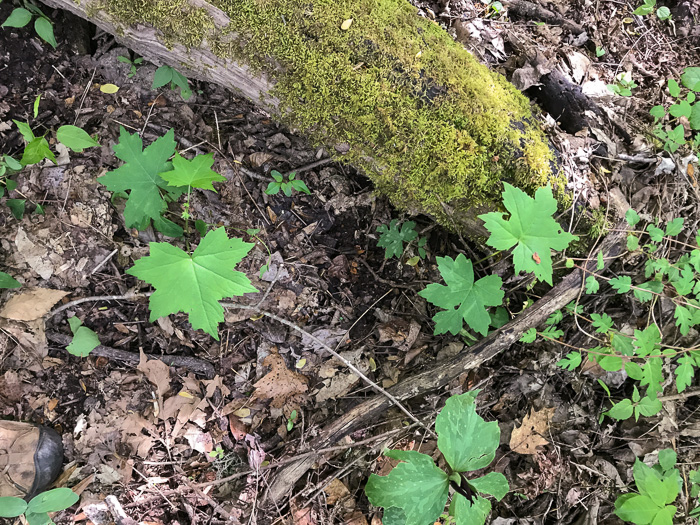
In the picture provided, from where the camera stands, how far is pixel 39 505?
83.6 inches

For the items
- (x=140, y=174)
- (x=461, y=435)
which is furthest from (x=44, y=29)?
(x=461, y=435)

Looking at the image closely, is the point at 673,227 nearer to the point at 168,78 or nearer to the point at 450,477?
the point at 450,477

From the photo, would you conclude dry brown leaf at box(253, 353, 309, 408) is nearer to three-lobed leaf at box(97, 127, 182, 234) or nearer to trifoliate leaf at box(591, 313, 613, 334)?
three-lobed leaf at box(97, 127, 182, 234)

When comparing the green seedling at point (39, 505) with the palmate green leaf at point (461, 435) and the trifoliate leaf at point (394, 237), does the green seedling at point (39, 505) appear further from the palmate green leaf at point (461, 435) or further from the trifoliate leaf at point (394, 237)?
the trifoliate leaf at point (394, 237)

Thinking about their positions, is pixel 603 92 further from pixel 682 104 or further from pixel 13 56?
pixel 13 56

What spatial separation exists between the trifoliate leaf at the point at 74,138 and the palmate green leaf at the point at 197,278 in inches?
40.6

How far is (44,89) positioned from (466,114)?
8.82 feet

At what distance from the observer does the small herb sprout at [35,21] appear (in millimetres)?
2480

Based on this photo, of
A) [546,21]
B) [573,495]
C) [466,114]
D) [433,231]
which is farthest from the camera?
[546,21]

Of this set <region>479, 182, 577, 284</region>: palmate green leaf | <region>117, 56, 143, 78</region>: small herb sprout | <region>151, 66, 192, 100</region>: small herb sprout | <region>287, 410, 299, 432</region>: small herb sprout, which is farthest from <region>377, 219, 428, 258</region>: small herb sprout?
<region>117, 56, 143, 78</region>: small herb sprout

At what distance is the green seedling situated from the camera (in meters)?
2.10

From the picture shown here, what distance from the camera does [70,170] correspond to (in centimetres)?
260

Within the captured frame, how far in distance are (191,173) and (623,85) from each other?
10.0ft

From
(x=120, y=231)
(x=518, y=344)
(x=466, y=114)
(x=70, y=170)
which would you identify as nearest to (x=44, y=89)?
(x=70, y=170)
